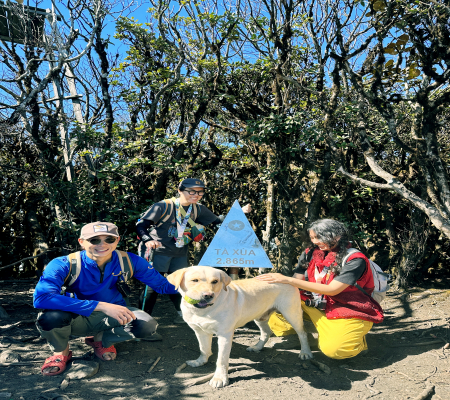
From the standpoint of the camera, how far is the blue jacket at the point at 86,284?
3107 millimetres

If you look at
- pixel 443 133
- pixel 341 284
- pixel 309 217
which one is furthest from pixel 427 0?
pixel 341 284

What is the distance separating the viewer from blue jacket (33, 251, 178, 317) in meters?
3.11

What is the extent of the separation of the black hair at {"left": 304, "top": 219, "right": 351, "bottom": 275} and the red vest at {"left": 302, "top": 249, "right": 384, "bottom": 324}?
0.33ft

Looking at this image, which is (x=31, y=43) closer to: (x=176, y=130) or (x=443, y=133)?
(x=176, y=130)

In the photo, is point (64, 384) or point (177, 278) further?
point (177, 278)

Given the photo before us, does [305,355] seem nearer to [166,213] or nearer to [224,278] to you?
[224,278]

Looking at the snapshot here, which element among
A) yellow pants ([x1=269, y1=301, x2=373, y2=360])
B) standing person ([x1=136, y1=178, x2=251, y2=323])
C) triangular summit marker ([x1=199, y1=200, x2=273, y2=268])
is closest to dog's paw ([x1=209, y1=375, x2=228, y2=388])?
yellow pants ([x1=269, y1=301, x2=373, y2=360])

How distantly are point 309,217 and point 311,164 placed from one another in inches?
38.7

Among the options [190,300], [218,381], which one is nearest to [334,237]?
[190,300]

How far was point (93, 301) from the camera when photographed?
125 inches

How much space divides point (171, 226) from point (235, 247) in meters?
0.83

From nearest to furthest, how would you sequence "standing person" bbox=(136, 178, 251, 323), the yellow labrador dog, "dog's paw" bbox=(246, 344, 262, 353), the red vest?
the yellow labrador dog, the red vest, "dog's paw" bbox=(246, 344, 262, 353), "standing person" bbox=(136, 178, 251, 323)

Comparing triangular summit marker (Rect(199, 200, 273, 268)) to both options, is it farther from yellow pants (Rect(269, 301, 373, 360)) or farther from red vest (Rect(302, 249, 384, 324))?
yellow pants (Rect(269, 301, 373, 360))

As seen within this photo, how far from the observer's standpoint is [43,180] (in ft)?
20.2
